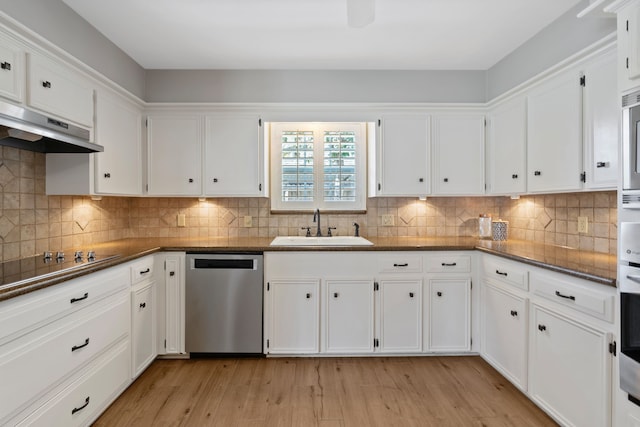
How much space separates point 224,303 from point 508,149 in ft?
8.39

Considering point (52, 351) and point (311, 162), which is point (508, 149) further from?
point (52, 351)

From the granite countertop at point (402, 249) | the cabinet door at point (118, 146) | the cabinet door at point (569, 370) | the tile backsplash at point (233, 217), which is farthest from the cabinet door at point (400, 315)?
the cabinet door at point (118, 146)

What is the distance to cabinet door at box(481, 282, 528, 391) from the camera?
7.09ft

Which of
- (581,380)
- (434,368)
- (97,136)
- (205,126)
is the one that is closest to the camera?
(581,380)

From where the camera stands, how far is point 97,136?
236 centimetres

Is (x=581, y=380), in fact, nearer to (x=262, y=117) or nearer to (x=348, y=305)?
(x=348, y=305)

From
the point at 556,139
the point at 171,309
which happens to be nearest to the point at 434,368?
the point at 556,139

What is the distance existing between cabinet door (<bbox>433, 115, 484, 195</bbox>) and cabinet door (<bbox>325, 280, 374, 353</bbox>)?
1185 millimetres

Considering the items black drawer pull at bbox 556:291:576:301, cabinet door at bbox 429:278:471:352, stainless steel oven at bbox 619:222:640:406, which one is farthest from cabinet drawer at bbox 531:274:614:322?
cabinet door at bbox 429:278:471:352

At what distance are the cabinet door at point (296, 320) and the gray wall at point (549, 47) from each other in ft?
7.43

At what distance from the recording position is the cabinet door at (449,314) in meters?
2.72

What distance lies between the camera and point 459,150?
3.03 m

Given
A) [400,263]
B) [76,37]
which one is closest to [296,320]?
[400,263]

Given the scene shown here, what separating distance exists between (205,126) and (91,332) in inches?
71.8
